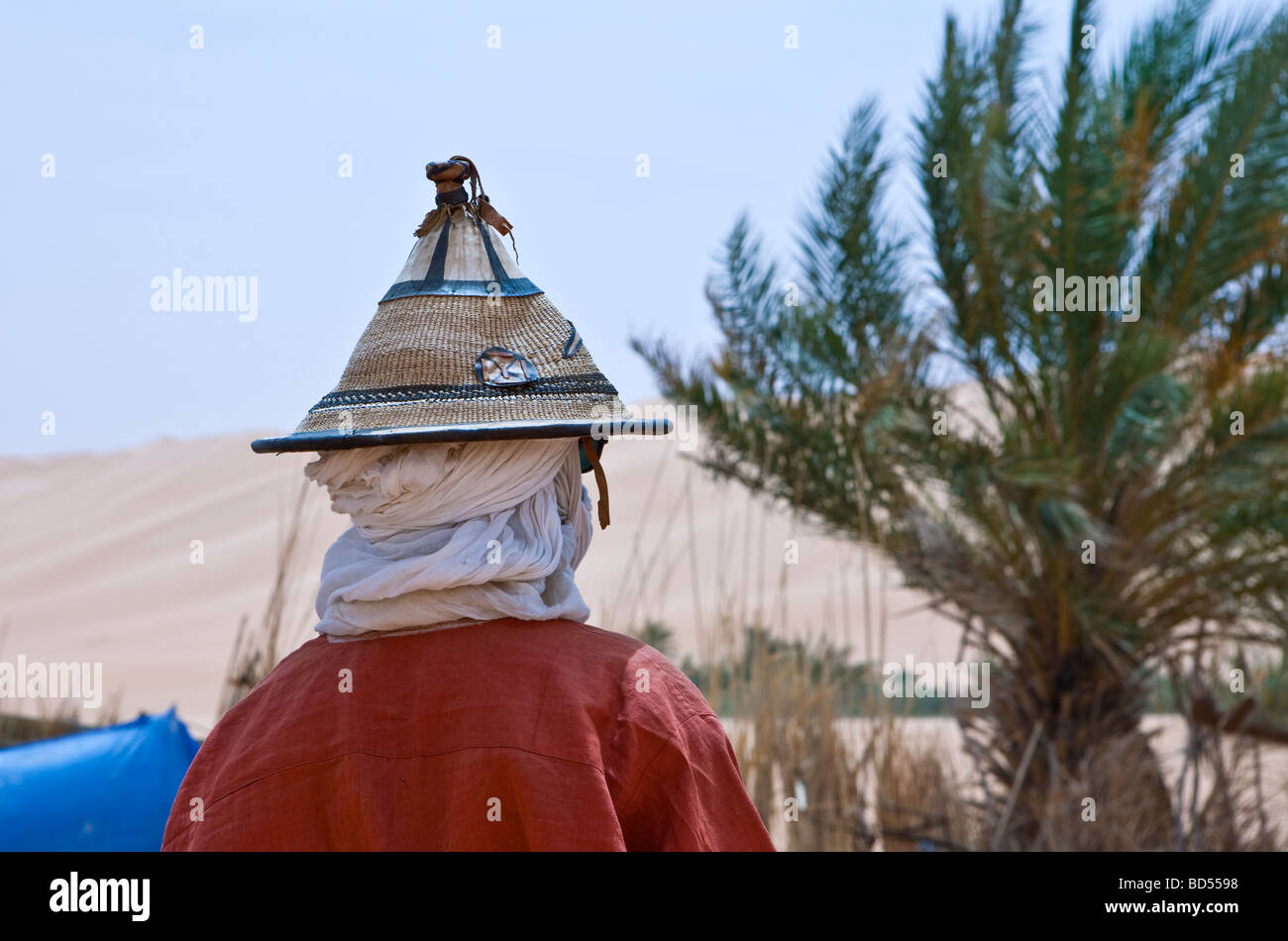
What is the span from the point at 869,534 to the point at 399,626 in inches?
152

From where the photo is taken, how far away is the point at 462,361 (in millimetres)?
1730

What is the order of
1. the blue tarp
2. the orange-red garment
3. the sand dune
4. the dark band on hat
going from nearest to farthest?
the orange-red garment < the dark band on hat < the blue tarp < the sand dune

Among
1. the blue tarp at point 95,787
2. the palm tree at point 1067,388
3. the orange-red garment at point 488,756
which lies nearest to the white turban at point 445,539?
the orange-red garment at point 488,756

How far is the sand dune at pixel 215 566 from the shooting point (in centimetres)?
1733

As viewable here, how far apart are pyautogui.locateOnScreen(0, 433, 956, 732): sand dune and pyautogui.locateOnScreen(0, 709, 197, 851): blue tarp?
2.06 meters

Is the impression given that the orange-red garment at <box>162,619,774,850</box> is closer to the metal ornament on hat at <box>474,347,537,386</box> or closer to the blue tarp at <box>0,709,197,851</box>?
the metal ornament on hat at <box>474,347,537,386</box>

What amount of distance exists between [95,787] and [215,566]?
28.8 metres

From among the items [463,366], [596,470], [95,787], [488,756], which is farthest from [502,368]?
[95,787]

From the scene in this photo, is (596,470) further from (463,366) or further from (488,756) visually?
(488,756)

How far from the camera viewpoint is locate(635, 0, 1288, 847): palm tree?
484cm

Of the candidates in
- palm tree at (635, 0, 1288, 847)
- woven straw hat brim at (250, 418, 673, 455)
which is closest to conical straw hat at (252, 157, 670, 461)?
woven straw hat brim at (250, 418, 673, 455)

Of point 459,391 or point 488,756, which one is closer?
point 488,756
